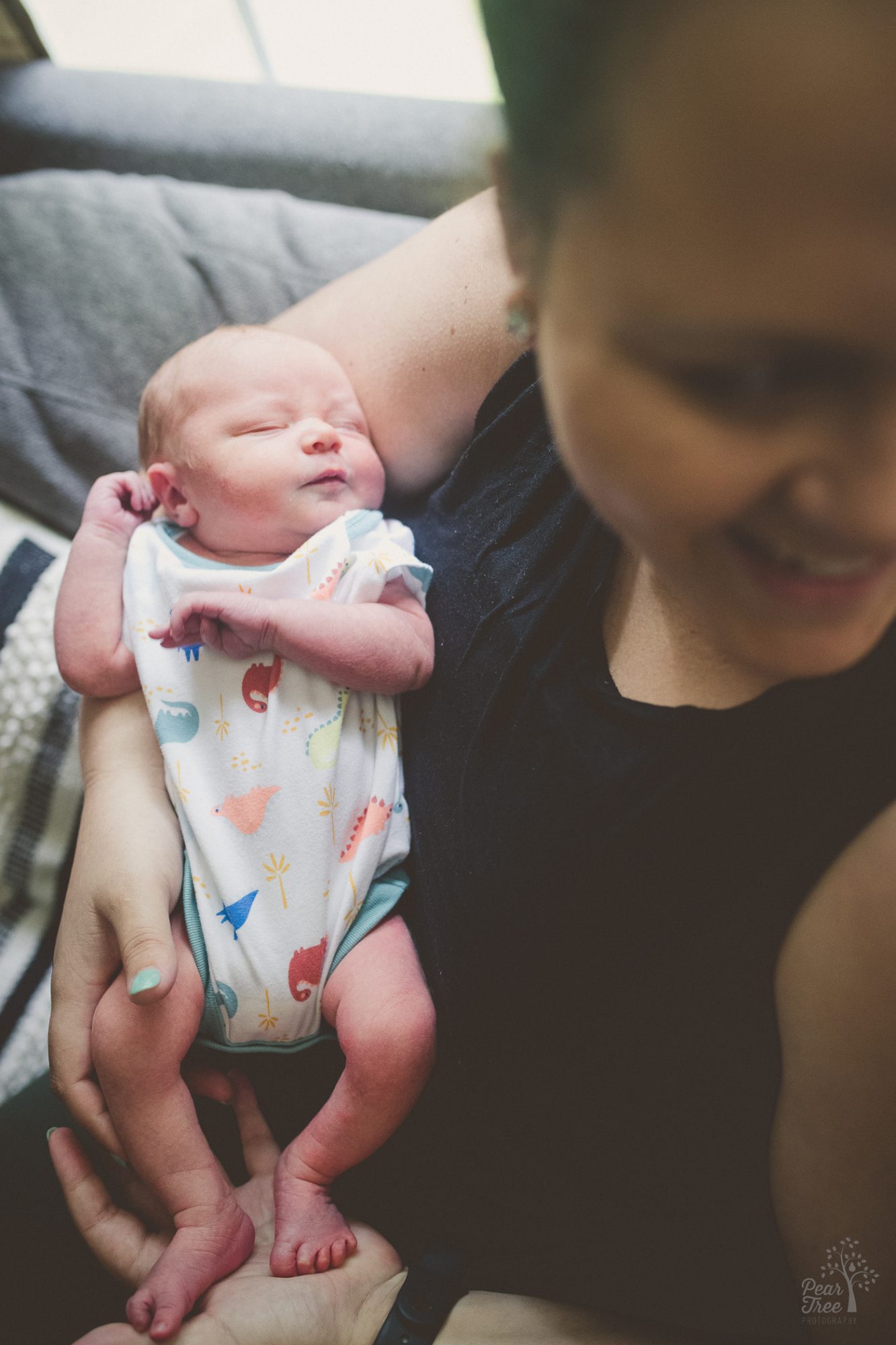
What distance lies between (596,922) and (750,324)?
1.67ft

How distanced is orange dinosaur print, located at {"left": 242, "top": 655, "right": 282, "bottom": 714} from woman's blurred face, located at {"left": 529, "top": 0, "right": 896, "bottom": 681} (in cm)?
56

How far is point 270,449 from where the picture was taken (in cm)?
105

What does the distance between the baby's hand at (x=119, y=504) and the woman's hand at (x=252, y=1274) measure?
685 millimetres

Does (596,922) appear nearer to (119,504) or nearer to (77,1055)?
(77,1055)

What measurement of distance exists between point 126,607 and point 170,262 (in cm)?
71

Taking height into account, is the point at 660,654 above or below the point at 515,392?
below

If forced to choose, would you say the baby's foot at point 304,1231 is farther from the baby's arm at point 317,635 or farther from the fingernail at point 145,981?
the baby's arm at point 317,635

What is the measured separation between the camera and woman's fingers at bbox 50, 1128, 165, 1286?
910 millimetres

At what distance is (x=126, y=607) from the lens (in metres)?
1.06

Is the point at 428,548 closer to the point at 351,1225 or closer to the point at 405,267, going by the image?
the point at 405,267

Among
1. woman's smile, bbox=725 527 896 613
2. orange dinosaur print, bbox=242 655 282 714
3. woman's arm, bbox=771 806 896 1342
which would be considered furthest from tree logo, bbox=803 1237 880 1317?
orange dinosaur print, bbox=242 655 282 714

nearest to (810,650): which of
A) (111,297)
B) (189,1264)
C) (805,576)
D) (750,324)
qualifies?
(805,576)

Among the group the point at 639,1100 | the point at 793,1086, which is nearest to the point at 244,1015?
the point at 639,1100

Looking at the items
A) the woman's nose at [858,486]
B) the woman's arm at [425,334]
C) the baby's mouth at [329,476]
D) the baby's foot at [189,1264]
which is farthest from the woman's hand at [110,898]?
the woman's nose at [858,486]
